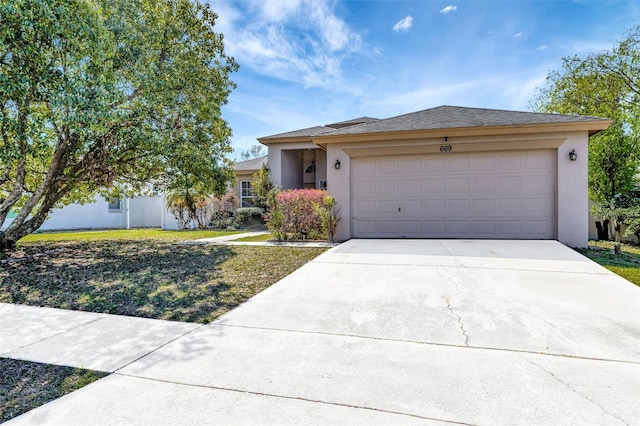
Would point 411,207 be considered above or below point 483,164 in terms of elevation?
below

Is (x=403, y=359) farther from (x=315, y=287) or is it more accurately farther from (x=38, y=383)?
(x=38, y=383)

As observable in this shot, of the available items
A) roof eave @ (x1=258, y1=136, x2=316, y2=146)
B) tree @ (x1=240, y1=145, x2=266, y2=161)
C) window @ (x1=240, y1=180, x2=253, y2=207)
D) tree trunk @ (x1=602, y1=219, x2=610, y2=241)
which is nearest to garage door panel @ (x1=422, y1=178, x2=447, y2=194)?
tree trunk @ (x1=602, y1=219, x2=610, y2=241)

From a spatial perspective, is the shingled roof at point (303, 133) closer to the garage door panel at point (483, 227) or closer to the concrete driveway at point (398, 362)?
the garage door panel at point (483, 227)

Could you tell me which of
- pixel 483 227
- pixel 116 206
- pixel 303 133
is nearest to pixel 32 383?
pixel 483 227

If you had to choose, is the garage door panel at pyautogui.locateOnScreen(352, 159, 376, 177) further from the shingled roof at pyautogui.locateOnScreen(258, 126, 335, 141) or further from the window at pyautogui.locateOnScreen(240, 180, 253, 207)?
the window at pyautogui.locateOnScreen(240, 180, 253, 207)

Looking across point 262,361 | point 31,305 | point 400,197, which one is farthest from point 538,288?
point 31,305

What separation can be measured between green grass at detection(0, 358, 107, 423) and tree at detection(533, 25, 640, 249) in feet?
46.3

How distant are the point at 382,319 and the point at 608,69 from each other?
1743 centimetres

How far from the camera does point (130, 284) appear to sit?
5324mm

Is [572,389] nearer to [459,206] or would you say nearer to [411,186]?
[459,206]

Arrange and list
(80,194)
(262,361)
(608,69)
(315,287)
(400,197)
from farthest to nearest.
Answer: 1. (608,69)
2. (80,194)
3. (400,197)
4. (315,287)
5. (262,361)

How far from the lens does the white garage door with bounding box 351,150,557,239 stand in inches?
350

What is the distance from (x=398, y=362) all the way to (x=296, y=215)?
7654mm

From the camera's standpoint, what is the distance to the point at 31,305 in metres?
4.26
